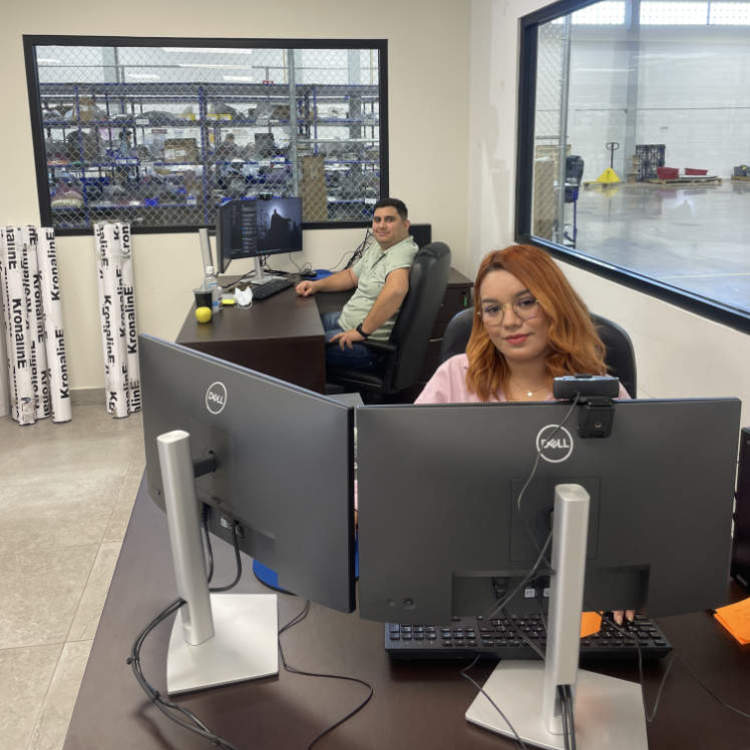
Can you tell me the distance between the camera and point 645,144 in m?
2.96

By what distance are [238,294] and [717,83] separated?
2306 millimetres

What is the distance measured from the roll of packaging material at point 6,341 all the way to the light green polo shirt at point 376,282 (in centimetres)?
202

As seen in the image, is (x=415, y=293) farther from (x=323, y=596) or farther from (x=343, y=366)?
(x=323, y=596)

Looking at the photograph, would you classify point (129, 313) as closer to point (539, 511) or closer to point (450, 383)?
point (450, 383)

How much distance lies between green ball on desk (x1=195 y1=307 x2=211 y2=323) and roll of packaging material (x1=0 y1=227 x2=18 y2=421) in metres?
1.63

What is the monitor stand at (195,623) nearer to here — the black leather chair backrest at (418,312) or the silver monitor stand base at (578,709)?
the silver monitor stand base at (578,709)

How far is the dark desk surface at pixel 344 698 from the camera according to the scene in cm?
110

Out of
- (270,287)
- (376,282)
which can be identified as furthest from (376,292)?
(270,287)

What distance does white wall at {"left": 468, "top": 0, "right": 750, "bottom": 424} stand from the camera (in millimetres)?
2375

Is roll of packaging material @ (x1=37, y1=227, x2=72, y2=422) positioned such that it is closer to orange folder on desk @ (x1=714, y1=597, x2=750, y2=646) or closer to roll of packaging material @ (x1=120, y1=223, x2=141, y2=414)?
roll of packaging material @ (x1=120, y1=223, x2=141, y2=414)

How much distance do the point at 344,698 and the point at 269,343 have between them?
2.26 metres

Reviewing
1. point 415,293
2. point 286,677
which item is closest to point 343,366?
point 415,293

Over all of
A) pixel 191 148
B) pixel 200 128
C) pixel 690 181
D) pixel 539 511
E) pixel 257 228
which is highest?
pixel 200 128

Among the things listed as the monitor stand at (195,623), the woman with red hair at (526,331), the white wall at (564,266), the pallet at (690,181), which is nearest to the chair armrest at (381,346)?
the white wall at (564,266)
